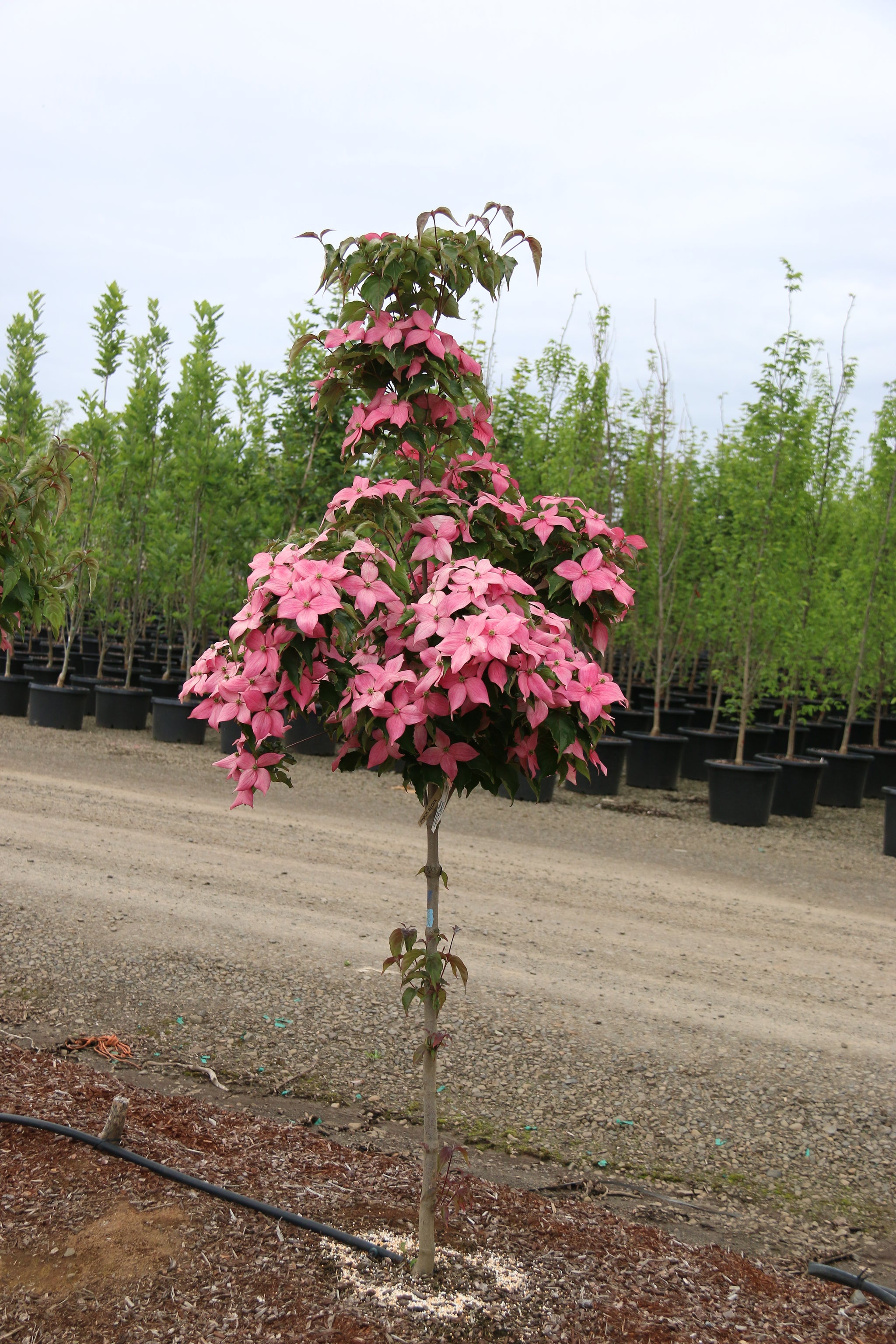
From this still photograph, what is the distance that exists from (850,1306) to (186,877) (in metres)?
4.09

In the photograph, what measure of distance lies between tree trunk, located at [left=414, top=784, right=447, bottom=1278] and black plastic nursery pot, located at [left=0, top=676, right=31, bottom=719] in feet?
34.4

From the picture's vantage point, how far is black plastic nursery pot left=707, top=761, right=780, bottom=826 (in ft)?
28.4

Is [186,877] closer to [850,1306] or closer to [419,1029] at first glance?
[419,1029]

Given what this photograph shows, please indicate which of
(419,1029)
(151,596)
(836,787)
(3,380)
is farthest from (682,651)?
(419,1029)

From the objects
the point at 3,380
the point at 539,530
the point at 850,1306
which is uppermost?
the point at 3,380

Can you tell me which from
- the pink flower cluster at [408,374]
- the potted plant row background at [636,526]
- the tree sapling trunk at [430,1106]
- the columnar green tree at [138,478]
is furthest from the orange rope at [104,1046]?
the columnar green tree at [138,478]

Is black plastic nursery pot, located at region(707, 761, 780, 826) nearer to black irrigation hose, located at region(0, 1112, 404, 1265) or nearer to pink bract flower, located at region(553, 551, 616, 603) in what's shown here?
black irrigation hose, located at region(0, 1112, 404, 1265)

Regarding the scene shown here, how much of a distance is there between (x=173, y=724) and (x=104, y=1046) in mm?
7417

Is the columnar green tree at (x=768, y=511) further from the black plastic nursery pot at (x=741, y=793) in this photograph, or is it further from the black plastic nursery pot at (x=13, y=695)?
the black plastic nursery pot at (x=13, y=695)

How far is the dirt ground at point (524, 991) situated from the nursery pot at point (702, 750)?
9.18 feet

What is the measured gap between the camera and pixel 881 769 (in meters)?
10.9

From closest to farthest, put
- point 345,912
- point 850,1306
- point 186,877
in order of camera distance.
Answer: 1. point 850,1306
2. point 345,912
3. point 186,877

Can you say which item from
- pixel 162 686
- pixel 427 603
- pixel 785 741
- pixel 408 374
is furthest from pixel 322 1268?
pixel 785 741

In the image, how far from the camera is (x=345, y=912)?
204 inches
